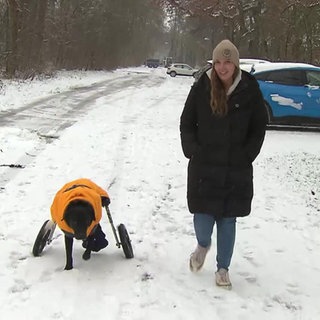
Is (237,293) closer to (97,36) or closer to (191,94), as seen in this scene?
(191,94)

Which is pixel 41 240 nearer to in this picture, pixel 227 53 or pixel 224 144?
pixel 224 144

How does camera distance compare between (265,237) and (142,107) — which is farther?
(142,107)

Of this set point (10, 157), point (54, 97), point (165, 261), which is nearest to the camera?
point (165, 261)

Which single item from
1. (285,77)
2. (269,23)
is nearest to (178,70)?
(269,23)

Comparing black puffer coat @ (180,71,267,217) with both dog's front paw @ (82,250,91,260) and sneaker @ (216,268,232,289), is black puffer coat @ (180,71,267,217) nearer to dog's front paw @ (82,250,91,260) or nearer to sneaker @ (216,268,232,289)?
sneaker @ (216,268,232,289)

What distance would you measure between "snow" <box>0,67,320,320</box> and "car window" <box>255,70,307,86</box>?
7.69 ft

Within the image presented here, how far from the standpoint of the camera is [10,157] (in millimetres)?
8828

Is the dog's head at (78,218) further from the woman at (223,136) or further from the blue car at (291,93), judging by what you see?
the blue car at (291,93)

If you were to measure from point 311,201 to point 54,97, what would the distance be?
542 inches

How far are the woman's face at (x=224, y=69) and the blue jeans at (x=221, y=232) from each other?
110 centimetres

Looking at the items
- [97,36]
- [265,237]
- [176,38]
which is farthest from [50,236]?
[176,38]

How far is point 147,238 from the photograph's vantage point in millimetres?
5379

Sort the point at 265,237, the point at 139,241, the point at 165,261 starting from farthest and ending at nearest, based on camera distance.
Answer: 1. the point at 265,237
2. the point at 139,241
3. the point at 165,261

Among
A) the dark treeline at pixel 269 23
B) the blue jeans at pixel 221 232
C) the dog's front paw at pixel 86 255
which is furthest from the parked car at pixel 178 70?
the blue jeans at pixel 221 232
